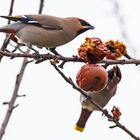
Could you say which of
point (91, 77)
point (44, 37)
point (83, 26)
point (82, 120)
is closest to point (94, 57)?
point (91, 77)

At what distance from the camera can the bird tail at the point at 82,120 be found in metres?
3.83

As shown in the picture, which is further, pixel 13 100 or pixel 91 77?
pixel 13 100

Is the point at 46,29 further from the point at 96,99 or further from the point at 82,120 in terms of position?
the point at 96,99

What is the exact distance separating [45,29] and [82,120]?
0.86 metres

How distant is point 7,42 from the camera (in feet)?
8.86

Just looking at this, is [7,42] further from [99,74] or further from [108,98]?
[108,98]

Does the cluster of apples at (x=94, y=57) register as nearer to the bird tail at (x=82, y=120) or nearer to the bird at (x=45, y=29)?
the bird at (x=45, y=29)

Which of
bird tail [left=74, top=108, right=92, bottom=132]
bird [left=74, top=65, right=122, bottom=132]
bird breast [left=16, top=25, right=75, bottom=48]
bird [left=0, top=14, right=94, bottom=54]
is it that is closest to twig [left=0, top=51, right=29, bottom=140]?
bird [left=0, top=14, right=94, bottom=54]

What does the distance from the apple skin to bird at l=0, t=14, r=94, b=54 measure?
0.77m

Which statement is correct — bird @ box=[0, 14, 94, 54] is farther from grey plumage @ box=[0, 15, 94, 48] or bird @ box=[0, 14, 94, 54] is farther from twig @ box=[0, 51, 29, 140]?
twig @ box=[0, 51, 29, 140]

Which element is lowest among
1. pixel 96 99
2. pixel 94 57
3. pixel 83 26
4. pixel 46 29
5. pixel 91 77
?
pixel 96 99

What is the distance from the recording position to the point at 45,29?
3.85 m

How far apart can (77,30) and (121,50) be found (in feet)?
4.03

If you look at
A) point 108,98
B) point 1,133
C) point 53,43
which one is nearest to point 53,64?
point 1,133
